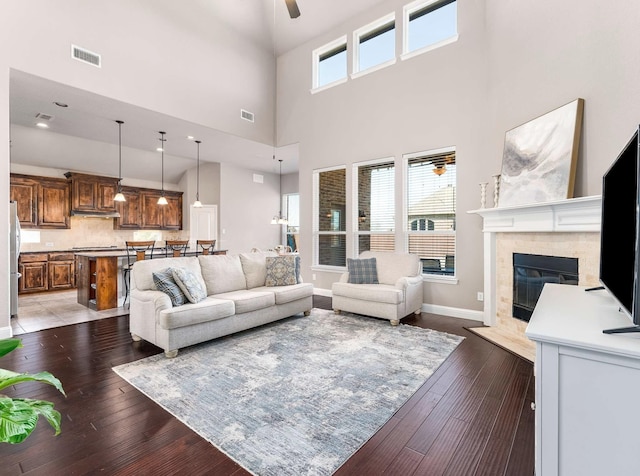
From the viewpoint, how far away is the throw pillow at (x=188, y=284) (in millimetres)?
3461

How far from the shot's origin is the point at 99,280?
201 inches

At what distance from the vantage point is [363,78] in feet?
18.8

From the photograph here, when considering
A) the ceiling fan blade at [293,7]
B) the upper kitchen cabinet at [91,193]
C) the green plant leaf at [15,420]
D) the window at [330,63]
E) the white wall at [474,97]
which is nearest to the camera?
the green plant leaf at [15,420]

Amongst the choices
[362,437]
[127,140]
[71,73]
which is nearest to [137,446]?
[362,437]

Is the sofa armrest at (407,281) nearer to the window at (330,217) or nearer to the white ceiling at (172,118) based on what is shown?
the window at (330,217)

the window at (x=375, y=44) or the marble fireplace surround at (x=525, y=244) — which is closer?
the marble fireplace surround at (x=525, y=244)

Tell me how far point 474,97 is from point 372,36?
2.39 metres

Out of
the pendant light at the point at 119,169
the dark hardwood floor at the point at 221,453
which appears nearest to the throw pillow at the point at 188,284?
the dark hardwood floor at the point at 221,453

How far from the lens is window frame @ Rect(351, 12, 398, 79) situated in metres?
5.43

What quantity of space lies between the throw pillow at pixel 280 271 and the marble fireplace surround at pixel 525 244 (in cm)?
259

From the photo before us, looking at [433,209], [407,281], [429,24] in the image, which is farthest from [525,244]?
[429,24]

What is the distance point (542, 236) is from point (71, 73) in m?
6.02

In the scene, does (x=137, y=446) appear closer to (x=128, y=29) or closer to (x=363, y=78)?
(x=128, y=29)

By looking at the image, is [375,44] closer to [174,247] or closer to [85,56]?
[85,56]
